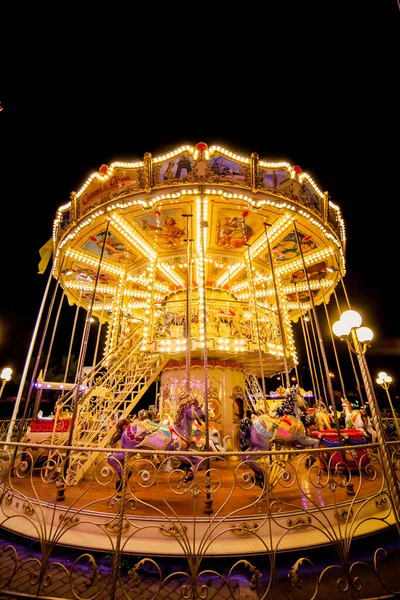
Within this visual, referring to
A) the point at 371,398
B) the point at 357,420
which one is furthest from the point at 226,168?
the point at 357,420

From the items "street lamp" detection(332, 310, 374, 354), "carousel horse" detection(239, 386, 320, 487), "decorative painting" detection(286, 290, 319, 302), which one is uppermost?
"decorative painting" detection(286, 290, 319, 302)

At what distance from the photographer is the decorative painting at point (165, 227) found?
812cm

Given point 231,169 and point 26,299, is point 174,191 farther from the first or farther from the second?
point 26,299

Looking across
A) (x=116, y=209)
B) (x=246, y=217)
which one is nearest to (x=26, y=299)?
(x=116, y=209)

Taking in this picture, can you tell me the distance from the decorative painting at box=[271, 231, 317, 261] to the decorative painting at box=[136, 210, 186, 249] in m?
3.30

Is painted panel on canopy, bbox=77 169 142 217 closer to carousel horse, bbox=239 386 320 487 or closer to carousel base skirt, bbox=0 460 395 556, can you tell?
carousel horse, bbox=239 386 320 487

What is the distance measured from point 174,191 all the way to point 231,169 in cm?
146

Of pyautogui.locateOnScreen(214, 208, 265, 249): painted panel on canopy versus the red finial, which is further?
pyautogui.locateOnScreen(214, 208, 265, 249): painted panel on canopy

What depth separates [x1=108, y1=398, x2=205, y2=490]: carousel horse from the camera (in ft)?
15.8

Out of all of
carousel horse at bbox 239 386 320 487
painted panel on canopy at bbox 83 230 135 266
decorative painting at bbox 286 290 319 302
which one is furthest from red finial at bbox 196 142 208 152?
decorative painting at bbox 286 290 319 302

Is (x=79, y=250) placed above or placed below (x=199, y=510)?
above

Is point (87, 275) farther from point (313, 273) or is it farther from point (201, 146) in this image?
point (313, 273)

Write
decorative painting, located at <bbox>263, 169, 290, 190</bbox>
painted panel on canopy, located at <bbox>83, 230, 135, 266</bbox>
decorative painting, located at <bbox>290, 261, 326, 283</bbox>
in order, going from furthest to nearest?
decorative painting, located at <bbox>290, 261, 326, 283</bbox>, painted panel on canopy, located at <bbox>83, 230, 135, 266</bbox>, decorative painting, located at <bbox>263, 169, 290, 190</bbox>

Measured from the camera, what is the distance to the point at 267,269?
1103 centimetres
